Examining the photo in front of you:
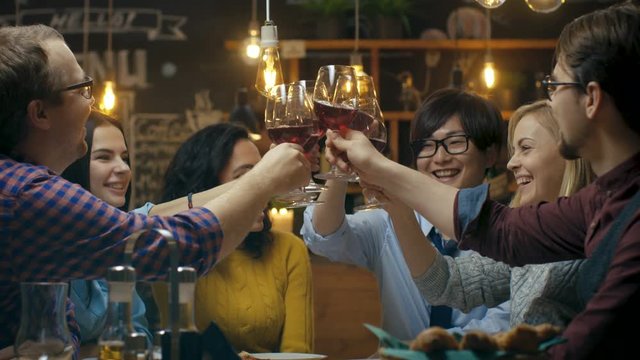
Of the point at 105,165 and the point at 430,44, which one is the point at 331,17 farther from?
the point at 105,165

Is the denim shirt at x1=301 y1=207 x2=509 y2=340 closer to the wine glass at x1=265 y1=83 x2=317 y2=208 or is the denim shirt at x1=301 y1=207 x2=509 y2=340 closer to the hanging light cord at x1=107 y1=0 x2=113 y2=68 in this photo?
the wine glass at x1=265 y1=83 x2=317 y2=208

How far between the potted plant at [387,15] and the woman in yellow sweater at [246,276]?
2702 mm

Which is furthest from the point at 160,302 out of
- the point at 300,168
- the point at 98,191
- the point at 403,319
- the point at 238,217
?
the point at 98,191

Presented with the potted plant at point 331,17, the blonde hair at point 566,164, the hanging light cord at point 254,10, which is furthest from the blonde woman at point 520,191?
the hanging light cord at point 254,10

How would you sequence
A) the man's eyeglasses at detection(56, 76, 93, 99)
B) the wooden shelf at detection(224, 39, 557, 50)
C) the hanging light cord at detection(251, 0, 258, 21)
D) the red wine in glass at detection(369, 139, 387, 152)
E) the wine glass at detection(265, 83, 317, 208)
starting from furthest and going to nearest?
the hanging light cord at detection(251, 0, 258, 21), the wooden shelf at detection(224, 39, 557, 50), the red wine in glass at detection(369, 139, 387, 152), the wine glass at detection(265, 83, 317, 208), the man's eyeglasses at detection(56, 76, 93, 99)

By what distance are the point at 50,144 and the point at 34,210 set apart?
0.25 meters

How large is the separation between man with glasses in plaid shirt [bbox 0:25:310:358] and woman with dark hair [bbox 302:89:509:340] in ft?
2.75

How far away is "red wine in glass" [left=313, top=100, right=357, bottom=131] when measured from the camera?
2.27m

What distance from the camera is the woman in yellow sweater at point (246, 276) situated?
3412 mm

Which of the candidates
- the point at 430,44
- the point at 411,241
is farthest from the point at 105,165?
the point at 430,44

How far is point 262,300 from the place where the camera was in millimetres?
3494

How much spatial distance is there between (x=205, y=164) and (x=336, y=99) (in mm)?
1512

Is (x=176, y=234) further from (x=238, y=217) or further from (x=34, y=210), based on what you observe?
(x=34, y=210)

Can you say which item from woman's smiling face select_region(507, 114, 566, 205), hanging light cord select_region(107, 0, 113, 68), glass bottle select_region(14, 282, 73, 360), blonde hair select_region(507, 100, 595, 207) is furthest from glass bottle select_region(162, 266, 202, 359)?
hanging light cord select_region(107, 0, 113, 68)
